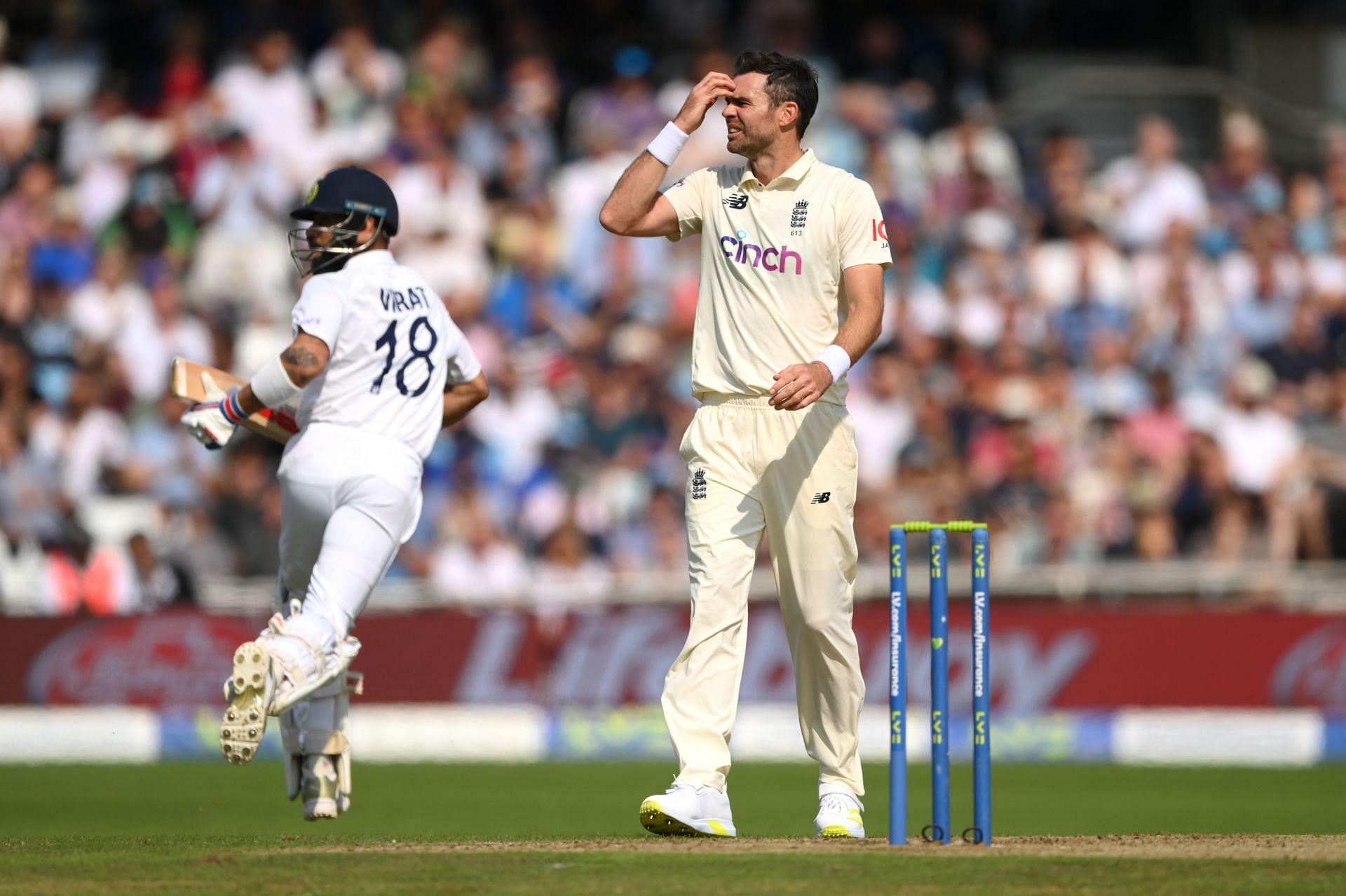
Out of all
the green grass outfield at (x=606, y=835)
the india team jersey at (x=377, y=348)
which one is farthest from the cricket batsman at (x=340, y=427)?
the green grass outfield at (x=606, y=835)

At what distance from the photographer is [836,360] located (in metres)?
5.74

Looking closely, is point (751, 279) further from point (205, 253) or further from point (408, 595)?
point (205, 253)

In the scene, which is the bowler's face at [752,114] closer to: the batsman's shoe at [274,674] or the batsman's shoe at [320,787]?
the batsman's shoe at [274,674]

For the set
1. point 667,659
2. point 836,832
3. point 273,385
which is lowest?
point 667,659

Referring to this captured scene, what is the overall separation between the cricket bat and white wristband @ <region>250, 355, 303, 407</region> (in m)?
0.24

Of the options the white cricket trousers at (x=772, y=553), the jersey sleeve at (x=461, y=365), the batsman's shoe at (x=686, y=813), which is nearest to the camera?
the batsman's shoe at (x=686, y=813)

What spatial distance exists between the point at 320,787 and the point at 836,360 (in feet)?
6.99

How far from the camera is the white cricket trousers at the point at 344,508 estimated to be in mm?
6109

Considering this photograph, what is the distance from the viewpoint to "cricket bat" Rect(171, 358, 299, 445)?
6414 mm

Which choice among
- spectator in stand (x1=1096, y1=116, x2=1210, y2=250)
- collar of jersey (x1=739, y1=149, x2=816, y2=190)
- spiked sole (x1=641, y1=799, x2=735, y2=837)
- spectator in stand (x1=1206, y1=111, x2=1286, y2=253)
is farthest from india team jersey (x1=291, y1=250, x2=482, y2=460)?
spectator in stand (x1=1206, y1=111, x2=1286, y2=253)

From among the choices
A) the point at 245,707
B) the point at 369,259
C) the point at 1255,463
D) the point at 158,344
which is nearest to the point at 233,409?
the point at 369,259

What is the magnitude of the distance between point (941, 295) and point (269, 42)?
5058mm

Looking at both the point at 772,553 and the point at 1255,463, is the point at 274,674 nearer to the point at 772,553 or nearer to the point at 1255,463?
the point at 772,553

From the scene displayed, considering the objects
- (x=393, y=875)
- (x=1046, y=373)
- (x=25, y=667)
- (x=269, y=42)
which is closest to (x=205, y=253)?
(x=269, y=42)
